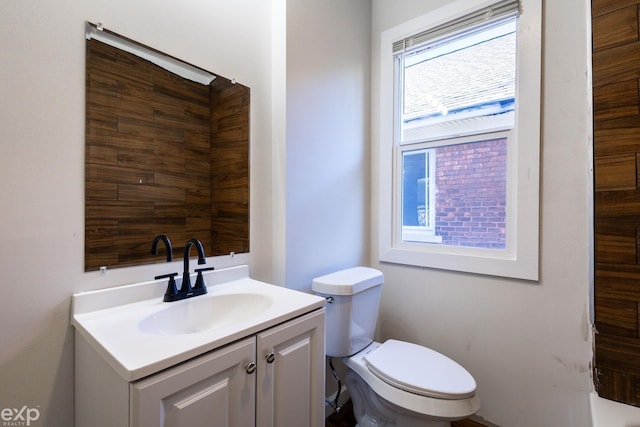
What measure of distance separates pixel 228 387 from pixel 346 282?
2.52ft

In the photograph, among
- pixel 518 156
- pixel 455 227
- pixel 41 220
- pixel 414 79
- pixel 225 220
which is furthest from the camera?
pixel 414 79

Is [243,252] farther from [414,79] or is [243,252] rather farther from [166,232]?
[414,79]

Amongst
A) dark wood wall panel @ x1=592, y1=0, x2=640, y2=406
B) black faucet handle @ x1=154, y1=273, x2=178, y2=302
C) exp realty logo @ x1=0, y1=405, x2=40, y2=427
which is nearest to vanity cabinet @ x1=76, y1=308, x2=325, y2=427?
exp realty logo @ x1=0, y1=405, x2=40, y2=427

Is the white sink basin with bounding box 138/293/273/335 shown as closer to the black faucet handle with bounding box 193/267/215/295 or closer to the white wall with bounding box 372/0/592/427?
the black faucet handle with bounding box 193/267/215/295

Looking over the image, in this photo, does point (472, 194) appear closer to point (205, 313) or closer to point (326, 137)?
point (326, 137)

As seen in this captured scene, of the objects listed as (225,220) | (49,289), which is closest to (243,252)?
(225,220)

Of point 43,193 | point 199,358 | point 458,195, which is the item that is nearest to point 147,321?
point 199,358

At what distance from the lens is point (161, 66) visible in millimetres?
1115

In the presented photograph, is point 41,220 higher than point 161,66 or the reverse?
the reverse

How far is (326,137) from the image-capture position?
1615 mm

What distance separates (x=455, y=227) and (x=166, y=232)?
4.91 feet

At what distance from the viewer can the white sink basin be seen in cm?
95

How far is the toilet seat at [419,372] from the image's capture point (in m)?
1.14

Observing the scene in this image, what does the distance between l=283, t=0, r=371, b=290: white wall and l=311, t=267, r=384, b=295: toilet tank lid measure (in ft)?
0.27
